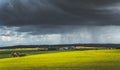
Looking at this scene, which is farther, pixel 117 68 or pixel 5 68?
pixel 5 68

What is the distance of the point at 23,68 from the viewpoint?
122 ft

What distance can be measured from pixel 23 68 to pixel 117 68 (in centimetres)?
1061

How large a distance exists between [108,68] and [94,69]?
1.86 meters

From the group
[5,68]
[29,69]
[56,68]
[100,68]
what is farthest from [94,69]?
[5,68]

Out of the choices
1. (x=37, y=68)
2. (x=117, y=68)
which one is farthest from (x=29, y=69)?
(x=117, y=68)

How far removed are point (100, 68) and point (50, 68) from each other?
548cm

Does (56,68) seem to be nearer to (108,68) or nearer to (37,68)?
(37,68)

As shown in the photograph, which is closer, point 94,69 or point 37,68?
point 94,69

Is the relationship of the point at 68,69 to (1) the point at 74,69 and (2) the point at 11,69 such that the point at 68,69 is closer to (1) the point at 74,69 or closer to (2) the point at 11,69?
(1) the point at 74,69

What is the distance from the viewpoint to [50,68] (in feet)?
118

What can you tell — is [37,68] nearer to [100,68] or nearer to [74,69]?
[74,69]

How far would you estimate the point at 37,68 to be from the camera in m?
36.8

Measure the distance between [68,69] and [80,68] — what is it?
1.71m

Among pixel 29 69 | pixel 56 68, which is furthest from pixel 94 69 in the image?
pixel 29 69
